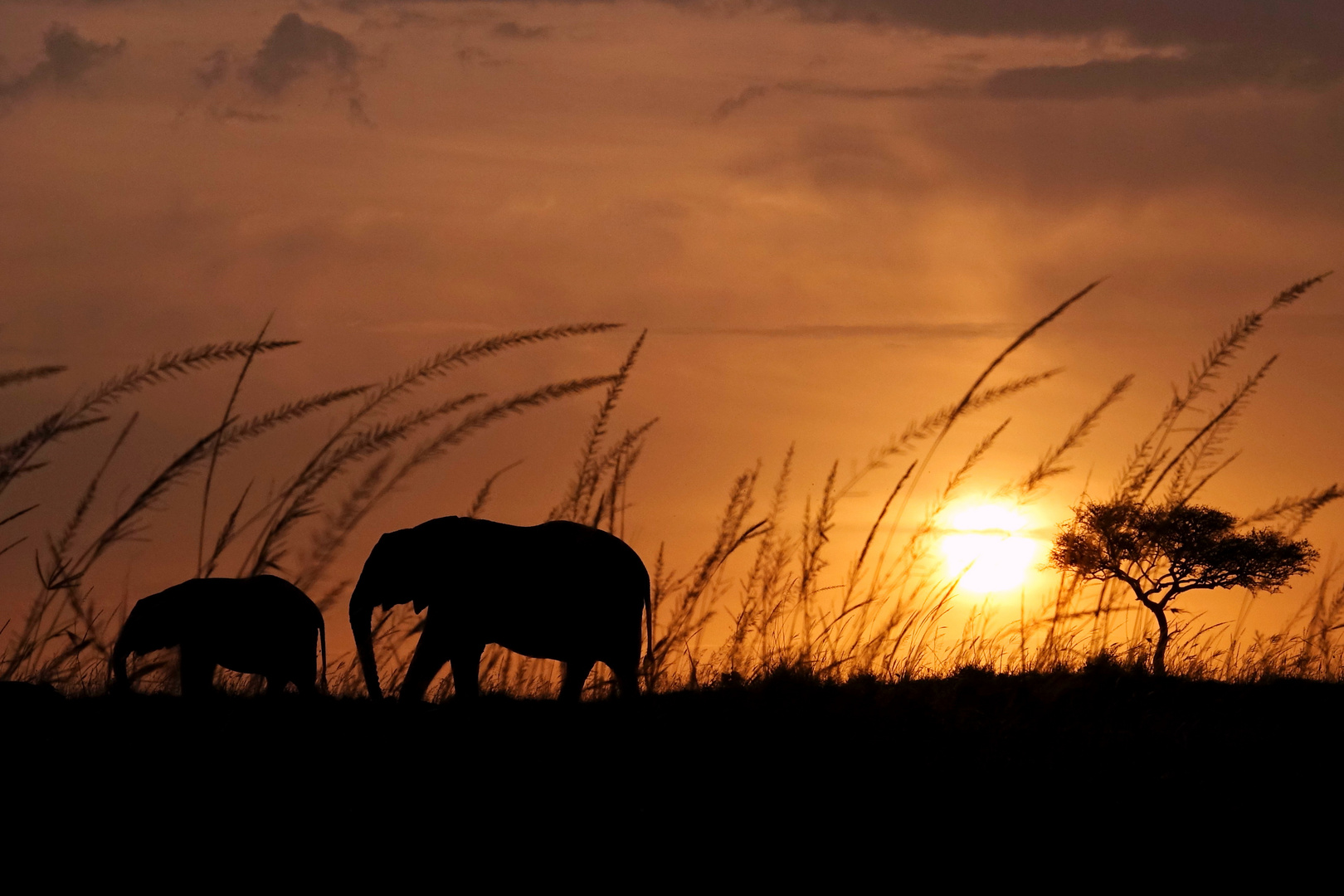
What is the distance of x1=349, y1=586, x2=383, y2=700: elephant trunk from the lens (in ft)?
14.9

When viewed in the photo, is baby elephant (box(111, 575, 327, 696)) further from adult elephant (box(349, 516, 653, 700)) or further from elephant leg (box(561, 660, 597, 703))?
elephant leg (box(561, 660, 597, 703))

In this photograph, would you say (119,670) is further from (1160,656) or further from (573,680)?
(1160,656)

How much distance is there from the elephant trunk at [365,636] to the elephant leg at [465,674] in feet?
1.43

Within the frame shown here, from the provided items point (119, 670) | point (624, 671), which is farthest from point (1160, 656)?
point (119, 670)

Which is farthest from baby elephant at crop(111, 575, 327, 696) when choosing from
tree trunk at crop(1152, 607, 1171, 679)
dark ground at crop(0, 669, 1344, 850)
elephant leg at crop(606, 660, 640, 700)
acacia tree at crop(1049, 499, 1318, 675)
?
acacia tree at crop(1049, 499, 1318, 675)

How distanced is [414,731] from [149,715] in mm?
742

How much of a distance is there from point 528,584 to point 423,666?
1275 millimetres

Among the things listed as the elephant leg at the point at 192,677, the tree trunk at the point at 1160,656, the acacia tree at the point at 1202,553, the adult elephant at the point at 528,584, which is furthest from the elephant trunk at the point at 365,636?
the acacia tree at the point at 1202,553

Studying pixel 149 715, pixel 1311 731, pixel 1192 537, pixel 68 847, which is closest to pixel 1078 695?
pixel 1311 731

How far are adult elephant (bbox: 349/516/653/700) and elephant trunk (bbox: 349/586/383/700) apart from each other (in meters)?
0.03

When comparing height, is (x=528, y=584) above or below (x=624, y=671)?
above

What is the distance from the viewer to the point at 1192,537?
18797 millimetres

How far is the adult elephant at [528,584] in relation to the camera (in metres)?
6.79

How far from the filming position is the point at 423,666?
5.73 metres
